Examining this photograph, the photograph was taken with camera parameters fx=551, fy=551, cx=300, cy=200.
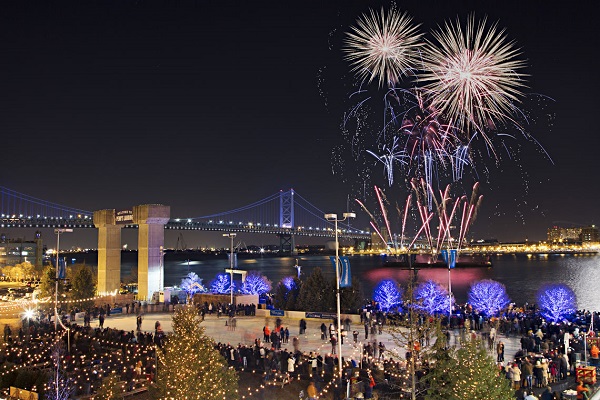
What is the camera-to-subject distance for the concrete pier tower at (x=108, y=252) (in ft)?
115

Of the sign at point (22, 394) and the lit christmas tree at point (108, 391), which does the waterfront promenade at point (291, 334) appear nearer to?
the lit christmas tree at point (108, 391)

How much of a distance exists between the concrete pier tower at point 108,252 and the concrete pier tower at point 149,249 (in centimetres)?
314

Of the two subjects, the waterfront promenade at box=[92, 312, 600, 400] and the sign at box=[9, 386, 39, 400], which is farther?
the waterfront promenade at box=[92, 312, 600, 400]

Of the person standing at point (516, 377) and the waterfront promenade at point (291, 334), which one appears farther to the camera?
the waterfront promenade at point (291, 334)

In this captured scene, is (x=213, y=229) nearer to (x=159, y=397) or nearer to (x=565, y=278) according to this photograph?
(x=565, y=278)

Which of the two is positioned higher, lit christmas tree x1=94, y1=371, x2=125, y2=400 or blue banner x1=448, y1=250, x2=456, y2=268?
blue banner x1=448, y1=250, x2=456, y2=268

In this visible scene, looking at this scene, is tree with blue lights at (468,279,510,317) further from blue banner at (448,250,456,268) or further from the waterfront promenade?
the waterfront promenade

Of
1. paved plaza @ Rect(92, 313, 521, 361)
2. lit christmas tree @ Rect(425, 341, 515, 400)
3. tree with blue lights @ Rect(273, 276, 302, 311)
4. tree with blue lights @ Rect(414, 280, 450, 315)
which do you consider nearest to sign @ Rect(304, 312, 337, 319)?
paved plaza @ Rect(92, 313, 521, 361)

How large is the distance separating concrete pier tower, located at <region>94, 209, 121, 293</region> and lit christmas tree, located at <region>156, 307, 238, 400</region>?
2751 centimetres

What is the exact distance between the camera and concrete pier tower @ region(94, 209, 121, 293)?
1385 inches

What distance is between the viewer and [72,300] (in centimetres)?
3131

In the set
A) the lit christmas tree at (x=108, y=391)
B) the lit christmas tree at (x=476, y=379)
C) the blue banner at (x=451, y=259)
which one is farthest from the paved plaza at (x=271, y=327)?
the lit christmas tree at (x=476, y=379)

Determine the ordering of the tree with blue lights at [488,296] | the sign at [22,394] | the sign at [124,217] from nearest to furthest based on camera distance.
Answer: the sign at [22,394] < the sign at [124,217] < the tree with blue lights at [488,296]

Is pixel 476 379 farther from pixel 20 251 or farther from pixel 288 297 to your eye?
pixel 20 251
